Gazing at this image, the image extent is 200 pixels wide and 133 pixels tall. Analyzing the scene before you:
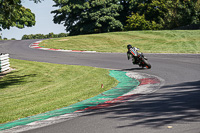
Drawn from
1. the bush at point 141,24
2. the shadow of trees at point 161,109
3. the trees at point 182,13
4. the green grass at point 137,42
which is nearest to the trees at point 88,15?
the bush at point 141,24

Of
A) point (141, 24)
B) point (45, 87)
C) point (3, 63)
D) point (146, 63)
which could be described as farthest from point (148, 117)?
point (141, 24)

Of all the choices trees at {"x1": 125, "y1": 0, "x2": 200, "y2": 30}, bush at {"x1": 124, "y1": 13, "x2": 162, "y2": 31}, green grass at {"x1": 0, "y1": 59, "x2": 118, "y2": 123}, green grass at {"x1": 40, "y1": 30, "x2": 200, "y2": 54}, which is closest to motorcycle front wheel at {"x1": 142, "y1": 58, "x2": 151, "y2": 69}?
green grass at {"x1": 0, "y1": 59, "x2": 118, "y2": 123}

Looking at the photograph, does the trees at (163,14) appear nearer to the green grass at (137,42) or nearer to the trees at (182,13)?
the trees at (182,13)

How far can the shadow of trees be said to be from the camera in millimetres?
6086

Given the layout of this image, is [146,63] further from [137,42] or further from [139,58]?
[137,42]

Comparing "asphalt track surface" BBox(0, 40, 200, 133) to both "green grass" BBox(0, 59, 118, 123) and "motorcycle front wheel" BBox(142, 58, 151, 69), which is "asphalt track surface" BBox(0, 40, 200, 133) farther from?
"motorcycle front wheel" BBox(142, 58, 151, 69)

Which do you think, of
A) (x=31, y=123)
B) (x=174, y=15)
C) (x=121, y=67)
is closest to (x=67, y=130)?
(x=31, y=123)

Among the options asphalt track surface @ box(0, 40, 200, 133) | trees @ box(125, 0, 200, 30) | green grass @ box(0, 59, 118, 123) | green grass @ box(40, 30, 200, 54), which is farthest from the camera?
trees @ box(125, 0, 200, 30)

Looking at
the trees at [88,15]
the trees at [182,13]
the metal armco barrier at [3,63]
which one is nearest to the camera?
the metal armco barrier at [3,63]

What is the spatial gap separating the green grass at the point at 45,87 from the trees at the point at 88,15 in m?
35.1

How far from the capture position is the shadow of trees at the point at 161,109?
6086 mm

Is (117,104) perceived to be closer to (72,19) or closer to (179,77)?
(179,77)

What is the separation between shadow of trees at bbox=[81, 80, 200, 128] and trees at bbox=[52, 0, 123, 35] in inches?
1792

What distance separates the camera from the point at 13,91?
12.7 metres
